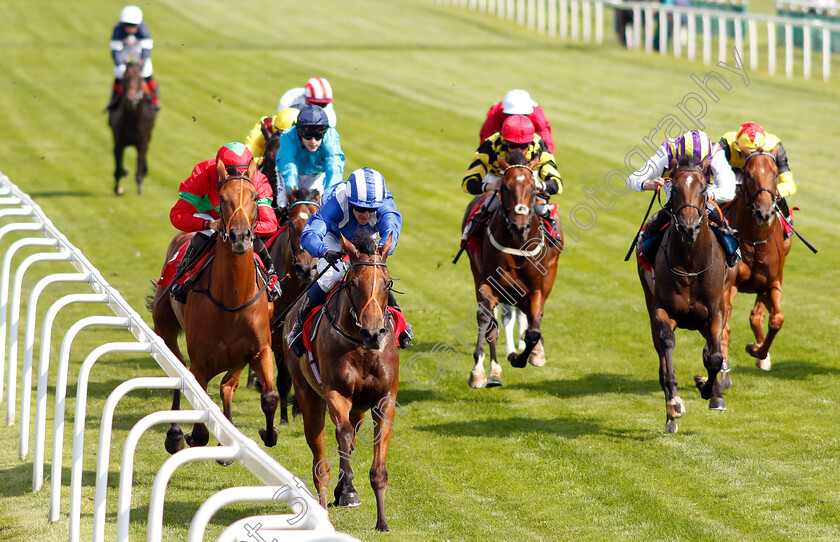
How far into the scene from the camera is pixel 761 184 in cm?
867

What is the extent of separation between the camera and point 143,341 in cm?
540

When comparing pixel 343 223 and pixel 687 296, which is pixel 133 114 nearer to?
pixel 343 223

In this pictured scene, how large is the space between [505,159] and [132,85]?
382 inches

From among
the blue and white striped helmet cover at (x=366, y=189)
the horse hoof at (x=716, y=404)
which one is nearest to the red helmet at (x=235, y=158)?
the blue and white striped helmet cover at (x=366, y=189)

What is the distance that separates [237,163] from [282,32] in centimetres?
2542

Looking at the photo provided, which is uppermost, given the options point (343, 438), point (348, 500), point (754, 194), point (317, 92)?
point (317, 92)

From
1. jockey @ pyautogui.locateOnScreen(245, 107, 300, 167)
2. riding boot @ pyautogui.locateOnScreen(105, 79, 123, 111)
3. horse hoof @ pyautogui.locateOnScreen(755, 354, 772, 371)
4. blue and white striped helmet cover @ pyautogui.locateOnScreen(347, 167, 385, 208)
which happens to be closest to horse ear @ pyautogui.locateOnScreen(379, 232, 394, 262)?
blue and white striped helmet cover @ pyautogui.locateOnScreen(347, 167, 385, 208)

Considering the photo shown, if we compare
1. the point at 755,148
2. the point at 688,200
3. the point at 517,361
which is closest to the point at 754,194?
the point at 755,148

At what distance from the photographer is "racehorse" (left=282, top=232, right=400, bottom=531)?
5.77 metres

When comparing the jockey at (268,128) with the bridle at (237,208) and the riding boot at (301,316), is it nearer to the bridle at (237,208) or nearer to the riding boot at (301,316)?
the bridle at (237,208)

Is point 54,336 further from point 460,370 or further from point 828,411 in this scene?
point 828,411

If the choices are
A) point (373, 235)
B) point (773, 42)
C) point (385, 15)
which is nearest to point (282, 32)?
point (385, 15)

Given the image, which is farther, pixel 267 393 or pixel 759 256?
pixel 759 256

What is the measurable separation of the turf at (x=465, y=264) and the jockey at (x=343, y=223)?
1231 mm
